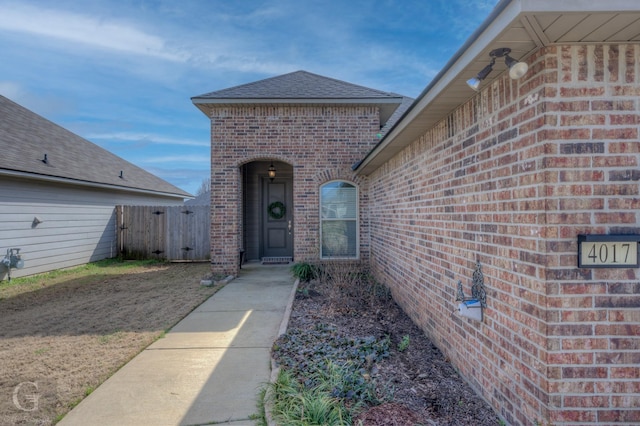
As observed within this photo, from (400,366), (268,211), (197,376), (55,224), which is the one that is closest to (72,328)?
(197,376)

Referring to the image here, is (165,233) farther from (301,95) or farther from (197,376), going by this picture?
(197,376)

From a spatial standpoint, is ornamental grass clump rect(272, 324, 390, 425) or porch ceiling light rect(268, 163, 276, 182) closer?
ornamental grass clump rect(272, 324, 390, 425)

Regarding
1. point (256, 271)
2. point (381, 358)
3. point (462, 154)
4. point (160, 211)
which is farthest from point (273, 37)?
point (381, 358)

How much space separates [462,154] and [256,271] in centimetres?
674

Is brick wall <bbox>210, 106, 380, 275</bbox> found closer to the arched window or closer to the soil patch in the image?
the arched window

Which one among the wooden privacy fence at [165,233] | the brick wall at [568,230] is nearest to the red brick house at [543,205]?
the brick wall at [568,230]

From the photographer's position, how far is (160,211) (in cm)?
1195

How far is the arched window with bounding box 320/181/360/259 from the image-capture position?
8516mm

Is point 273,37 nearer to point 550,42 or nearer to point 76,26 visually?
point 76,26

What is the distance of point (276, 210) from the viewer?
1038cm

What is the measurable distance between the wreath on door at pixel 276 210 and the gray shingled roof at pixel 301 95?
10.8ft

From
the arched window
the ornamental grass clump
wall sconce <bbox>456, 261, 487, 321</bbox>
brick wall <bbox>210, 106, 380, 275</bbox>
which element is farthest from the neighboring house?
wall sconce <bbox>456, 261, 487, 321</bbox>

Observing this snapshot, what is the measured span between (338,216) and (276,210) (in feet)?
8.56

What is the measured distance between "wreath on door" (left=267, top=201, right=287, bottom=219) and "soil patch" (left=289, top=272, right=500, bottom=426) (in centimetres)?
472
